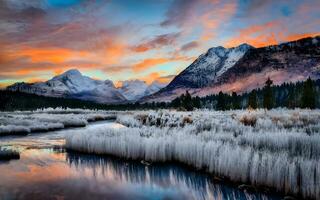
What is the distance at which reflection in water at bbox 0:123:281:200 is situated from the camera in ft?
27.2

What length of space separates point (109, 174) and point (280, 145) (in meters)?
6.64

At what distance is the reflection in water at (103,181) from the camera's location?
8.30m

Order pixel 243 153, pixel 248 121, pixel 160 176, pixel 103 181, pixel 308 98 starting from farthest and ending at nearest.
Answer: pixel 308 98, pixel 248 121, pixel 160 176, pixel 103 181, pixel 243 153

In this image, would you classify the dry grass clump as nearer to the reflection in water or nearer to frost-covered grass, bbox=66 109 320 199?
frost-covered grass, bbox=66 109 320 199

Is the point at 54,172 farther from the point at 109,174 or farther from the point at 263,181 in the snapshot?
the point at 263,181

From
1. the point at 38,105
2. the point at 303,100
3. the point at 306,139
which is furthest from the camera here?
the point at 38,105

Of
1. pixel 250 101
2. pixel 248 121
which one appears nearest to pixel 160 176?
pixel 248 121

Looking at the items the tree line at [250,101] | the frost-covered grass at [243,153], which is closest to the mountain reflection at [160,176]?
the frost-covered grass at [243,153]

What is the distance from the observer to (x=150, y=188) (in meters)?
8.99

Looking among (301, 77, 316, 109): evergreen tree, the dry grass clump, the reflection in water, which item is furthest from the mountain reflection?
(301, 77, 316, 109): evergreen tree

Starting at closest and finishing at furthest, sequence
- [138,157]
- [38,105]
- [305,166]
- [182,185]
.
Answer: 1. [305,166]
2. [182,185]
3. [138,157]
4. [38,105]

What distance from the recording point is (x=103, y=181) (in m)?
9.84

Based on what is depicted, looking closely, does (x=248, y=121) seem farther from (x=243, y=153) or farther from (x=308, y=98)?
(x=308, y=98)

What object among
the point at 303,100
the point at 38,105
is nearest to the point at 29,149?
the point at 303,100
